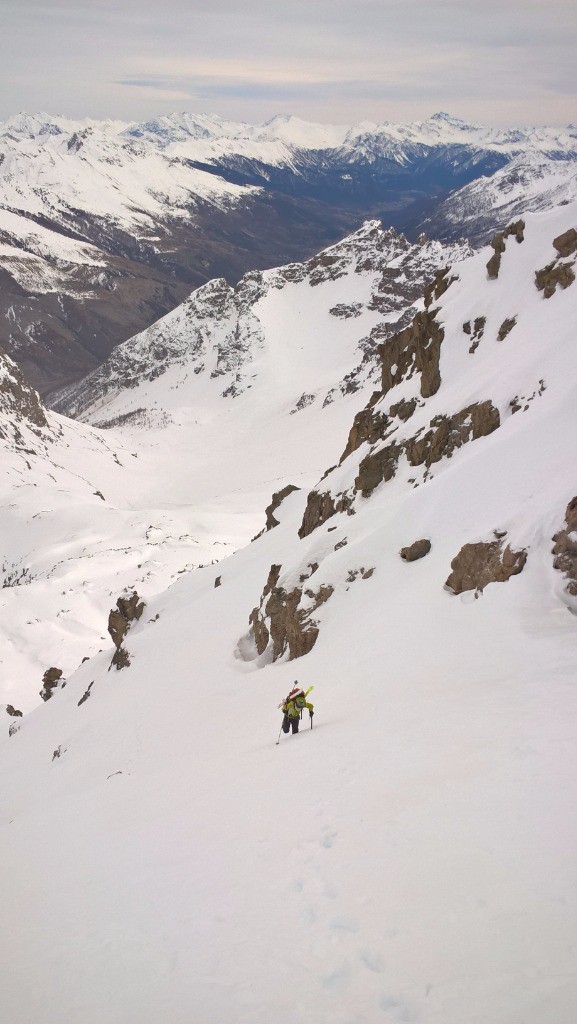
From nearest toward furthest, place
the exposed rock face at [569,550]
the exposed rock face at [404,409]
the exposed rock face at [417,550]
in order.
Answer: the exposed rock face at [569,550]
the exposed rock face at [417,550]
the exposed rock face at [404,409]

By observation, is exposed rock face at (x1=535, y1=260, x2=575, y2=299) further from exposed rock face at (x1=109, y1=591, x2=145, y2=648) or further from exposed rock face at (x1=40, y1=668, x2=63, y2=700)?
exposed rock face at (x1=40, y1=668, x2=63, y2=700)

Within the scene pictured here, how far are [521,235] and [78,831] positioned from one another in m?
37.3

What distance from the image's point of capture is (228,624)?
29.1m

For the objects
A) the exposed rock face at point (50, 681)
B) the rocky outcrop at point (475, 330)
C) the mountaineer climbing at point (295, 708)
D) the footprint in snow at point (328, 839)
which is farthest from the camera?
the exposed rock face at point (50, 681)

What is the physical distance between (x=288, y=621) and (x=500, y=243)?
27153 mm

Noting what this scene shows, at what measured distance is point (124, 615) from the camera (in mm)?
38500

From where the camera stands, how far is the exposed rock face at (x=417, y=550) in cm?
2019

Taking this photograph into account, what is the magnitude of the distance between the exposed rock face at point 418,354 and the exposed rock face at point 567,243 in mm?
6848

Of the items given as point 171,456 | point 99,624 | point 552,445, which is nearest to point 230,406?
point 171,456

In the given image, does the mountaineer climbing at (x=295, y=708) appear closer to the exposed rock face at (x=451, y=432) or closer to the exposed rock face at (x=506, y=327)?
the exposed rock face at (x=451, y=432)

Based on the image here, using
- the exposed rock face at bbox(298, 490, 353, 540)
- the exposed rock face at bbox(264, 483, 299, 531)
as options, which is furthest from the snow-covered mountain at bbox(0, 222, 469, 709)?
the exposed rock face at bbox(298, 490, 353, 540)

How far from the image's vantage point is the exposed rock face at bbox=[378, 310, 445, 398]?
35.3 meters

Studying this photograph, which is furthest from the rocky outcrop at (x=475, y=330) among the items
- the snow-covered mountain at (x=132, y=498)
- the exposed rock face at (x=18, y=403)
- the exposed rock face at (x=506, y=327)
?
the exposed rock face at (x=18, y=403)

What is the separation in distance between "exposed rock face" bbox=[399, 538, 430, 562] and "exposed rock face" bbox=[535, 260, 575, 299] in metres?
18.9
